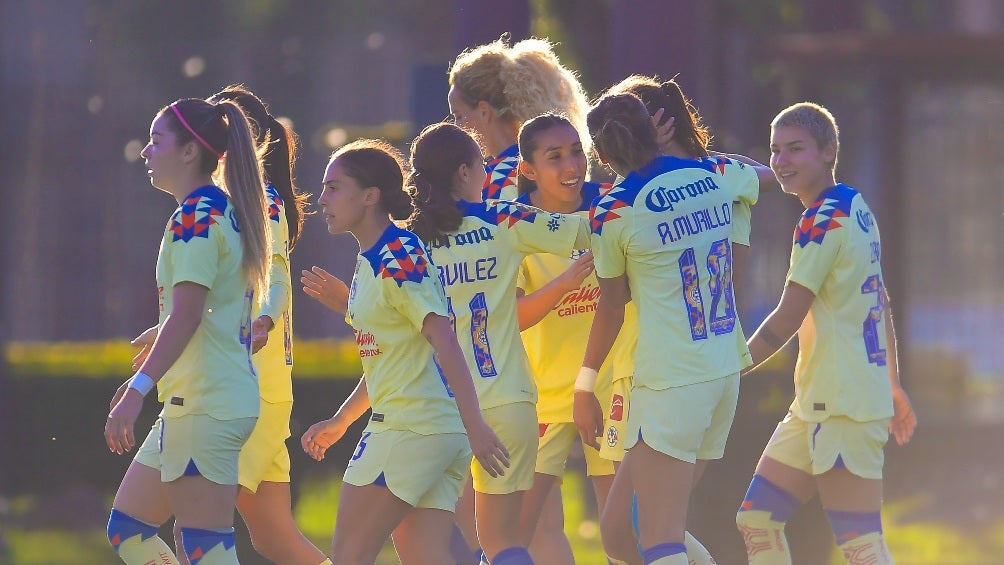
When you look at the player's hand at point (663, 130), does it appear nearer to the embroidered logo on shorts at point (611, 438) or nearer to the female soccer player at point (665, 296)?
the female soccer player at point (665, 296)

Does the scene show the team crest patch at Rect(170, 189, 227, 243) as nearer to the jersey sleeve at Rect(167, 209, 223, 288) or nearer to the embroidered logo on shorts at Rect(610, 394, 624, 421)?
the jersey sleeve at Rect(167, 209, 223, 288)

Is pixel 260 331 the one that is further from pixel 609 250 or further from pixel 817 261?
pixel 817 261

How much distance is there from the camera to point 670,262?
5.37 m

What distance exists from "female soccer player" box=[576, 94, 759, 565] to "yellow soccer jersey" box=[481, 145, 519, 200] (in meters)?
0.73

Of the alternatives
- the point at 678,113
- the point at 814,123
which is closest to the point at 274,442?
the point at 678,113

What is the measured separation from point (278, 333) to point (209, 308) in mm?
891

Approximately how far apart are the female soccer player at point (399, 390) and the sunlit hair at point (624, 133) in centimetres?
67

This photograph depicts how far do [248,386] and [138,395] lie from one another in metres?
0.41

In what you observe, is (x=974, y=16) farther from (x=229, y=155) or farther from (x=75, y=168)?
(x=229, y=155)

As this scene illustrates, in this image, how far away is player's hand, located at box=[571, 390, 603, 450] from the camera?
18.6 ft

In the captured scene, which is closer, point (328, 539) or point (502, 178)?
point (502, 178)

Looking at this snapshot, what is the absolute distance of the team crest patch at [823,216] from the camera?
19.6 feet

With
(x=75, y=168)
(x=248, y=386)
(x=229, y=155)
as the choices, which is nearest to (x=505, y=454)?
(x=248, y=386)

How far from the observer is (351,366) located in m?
11.6
